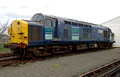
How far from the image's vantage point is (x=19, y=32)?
849 cm

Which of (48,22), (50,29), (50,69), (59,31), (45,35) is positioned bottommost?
(50,69)

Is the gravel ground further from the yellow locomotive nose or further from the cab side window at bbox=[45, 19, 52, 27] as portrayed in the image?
the cab side window at bbox=[45, 19, 52, 27]

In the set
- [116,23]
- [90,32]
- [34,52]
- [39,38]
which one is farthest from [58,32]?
[116,23]

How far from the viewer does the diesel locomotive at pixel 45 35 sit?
27.7 feet

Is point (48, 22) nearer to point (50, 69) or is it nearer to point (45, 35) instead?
point (45, 35)

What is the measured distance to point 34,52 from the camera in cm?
873

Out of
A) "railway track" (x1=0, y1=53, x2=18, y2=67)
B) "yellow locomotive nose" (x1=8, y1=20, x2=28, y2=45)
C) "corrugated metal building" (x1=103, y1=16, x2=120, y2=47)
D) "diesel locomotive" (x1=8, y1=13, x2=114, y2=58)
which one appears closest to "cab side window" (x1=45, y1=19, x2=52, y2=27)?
"diesel locomotive" (x1=8, y1=13, x2=114, y2=58)

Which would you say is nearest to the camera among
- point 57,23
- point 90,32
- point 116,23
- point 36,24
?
point 36,24

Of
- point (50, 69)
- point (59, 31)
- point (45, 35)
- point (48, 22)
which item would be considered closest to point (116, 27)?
point (59, 31)

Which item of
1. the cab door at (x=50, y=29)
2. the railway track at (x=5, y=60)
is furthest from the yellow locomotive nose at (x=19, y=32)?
the cab door at (x=50, y=29)

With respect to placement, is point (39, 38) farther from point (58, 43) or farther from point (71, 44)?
point (71, 44)

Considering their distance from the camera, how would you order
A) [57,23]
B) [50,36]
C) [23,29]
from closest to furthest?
[23,29], [50,36], [57,23]

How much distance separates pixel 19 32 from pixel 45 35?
2111 millimetres

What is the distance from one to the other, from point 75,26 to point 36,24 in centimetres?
518
